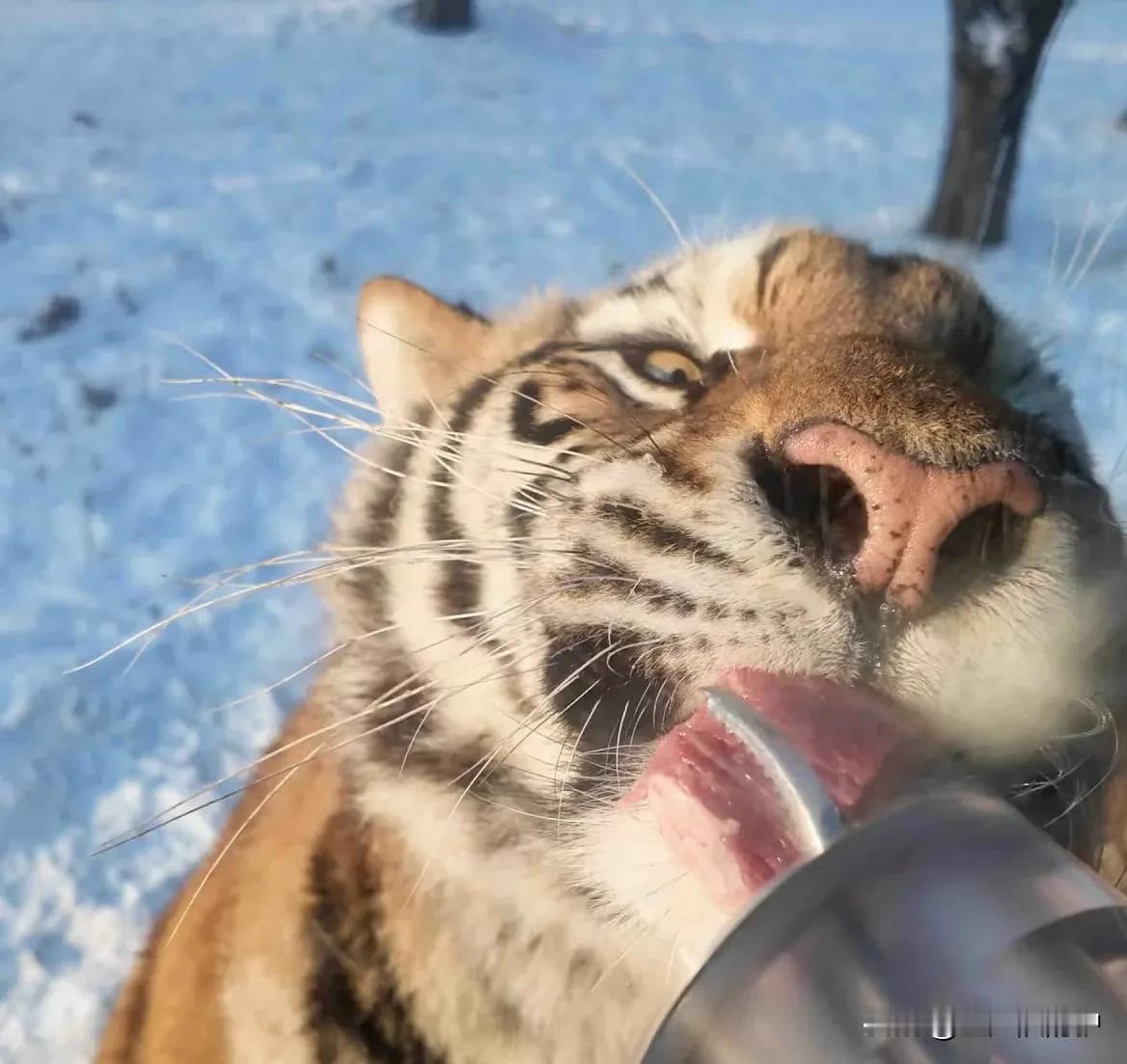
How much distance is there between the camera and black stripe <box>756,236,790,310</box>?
578 mm

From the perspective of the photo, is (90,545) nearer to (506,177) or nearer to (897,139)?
(506,177)

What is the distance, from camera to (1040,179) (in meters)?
0.91

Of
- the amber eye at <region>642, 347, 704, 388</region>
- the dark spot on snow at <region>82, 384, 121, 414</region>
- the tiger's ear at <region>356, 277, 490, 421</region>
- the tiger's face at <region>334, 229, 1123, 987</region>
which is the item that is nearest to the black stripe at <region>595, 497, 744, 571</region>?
the tiger's face at <region>334, 229, 1123, 987</region>

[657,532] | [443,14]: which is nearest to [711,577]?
[657,532]

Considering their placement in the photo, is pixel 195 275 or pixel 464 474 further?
pixel 195 275

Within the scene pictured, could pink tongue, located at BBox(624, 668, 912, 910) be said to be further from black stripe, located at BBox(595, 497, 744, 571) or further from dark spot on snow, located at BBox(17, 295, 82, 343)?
dark spot on snow, located at BBox(17, 295, 82, 343)

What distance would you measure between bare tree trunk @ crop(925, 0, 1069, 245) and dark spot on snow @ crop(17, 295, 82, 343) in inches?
30.3

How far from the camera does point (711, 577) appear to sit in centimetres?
43

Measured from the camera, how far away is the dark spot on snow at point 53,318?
1.06 meters

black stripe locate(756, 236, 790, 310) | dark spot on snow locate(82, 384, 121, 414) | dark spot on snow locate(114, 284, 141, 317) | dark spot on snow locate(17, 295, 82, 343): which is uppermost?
black stripe locate(756, 236, 790, 310)

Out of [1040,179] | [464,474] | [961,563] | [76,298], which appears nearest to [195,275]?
[76,298]

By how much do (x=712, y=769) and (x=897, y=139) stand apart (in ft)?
2.57

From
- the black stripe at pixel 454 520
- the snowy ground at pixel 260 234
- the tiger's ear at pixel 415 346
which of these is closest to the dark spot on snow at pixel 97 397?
the snowy ground at pixel 260 234

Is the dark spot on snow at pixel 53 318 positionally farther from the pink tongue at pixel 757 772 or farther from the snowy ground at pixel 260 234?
the pink tongue at pixel 757 772
